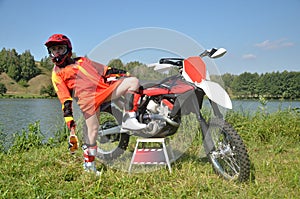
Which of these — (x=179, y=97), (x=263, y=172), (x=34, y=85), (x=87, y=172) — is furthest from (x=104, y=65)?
(x=34, y=85)

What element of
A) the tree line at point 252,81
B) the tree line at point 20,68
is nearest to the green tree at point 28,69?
the tree line at point 20,68

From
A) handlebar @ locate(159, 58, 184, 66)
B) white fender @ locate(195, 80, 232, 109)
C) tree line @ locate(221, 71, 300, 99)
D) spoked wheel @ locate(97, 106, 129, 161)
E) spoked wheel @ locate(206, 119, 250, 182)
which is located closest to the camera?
spoked wheel @ locate(206, 119, 250, 182)

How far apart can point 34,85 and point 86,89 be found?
17563 millimetres

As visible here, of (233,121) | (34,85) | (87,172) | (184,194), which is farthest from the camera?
(34,85)

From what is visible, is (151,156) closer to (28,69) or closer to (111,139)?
(111,139)

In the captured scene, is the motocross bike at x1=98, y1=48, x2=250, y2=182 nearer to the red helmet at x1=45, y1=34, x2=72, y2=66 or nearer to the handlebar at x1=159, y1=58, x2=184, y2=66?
the handlebar at x1=159, y1=58, x2=184, y2=66

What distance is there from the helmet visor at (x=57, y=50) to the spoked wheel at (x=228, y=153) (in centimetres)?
160

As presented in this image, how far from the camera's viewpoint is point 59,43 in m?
2.74

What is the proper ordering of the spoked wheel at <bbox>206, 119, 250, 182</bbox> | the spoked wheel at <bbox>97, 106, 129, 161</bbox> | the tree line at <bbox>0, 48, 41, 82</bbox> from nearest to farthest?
the spoked wheel at <bbox>206, 119, 250, 182</bbox> < the spoked wheel at <bbox>97, 106, 129, 161</bbox> < the tree line at <bbox>0, 48, 41, 82</bbox>

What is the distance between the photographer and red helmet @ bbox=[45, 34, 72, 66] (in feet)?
8.92

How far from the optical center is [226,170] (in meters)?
2.73

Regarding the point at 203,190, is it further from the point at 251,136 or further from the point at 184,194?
the point at 251,136

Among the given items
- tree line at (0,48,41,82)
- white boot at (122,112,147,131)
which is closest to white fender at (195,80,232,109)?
white boot at (122,112,147,131)

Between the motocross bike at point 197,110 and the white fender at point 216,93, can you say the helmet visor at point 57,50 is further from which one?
the white fender at point 216,93
